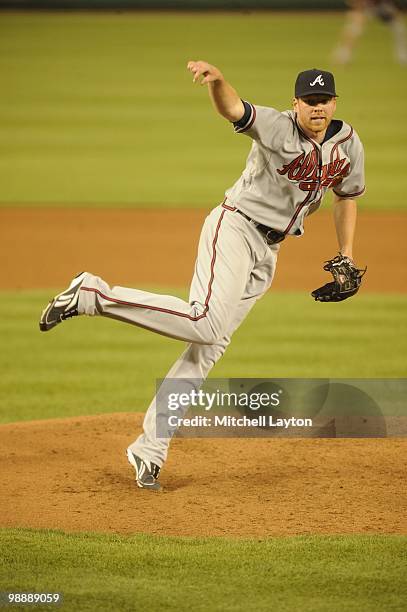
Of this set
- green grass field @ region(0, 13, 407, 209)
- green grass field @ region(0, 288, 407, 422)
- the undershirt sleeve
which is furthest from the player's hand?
green grass field @ region(0, 13, 407, 209)

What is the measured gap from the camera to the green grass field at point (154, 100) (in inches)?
666

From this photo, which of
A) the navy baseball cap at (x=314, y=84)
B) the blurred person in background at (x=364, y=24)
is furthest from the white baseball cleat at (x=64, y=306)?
the blurred person in background at (x=364, y=24)

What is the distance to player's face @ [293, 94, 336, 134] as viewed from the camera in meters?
5.12

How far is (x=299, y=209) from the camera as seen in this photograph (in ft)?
17.5

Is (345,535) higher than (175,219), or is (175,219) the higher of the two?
(175,219)

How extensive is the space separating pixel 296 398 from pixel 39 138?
13910 mm

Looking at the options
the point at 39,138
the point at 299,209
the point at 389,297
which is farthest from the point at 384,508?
the point at 39,138

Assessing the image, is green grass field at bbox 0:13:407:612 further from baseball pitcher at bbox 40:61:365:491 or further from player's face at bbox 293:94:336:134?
player's face at bbox 293:94:336:134

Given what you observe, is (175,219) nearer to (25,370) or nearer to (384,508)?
(25,370)

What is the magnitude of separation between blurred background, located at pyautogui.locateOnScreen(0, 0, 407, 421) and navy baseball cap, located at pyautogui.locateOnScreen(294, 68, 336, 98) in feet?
9.44

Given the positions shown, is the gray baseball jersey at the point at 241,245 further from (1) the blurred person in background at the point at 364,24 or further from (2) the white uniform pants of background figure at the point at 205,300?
(1) the blurred person in background at the point at 364,24

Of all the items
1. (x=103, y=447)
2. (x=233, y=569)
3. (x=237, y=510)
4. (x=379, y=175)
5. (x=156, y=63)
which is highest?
(x=156, y=63)

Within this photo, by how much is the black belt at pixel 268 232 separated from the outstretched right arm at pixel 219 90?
0.57 metres

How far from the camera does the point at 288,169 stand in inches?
204
